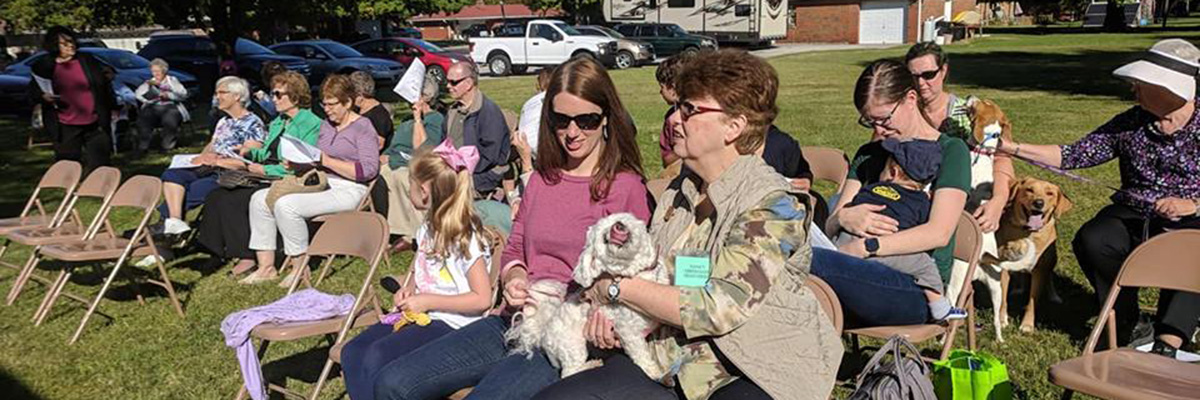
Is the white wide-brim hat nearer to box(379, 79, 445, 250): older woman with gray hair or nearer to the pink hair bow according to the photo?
the pink hair bow

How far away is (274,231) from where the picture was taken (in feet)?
20.7

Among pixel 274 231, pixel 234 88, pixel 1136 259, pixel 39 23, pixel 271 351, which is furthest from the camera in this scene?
pixel 39 23

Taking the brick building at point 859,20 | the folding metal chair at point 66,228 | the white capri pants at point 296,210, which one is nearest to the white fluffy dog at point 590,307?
the white capri pants at point 296,210

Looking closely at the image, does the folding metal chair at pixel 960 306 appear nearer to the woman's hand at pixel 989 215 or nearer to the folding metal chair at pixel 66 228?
the woman's hand at pixel 989 215

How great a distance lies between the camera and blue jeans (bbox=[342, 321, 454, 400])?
3170 millimetres

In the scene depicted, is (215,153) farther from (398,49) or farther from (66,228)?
(398,49)

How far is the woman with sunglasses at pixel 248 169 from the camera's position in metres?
6.40

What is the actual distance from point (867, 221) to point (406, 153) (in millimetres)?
4509

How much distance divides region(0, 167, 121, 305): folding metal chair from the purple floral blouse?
5.83 m

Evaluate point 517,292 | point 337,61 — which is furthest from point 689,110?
point 337,61

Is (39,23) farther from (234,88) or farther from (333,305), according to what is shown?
(333,305)

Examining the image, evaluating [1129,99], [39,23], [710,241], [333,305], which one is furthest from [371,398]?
[39,23]

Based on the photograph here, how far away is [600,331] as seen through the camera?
98.2 inches

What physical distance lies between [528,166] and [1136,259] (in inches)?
161
